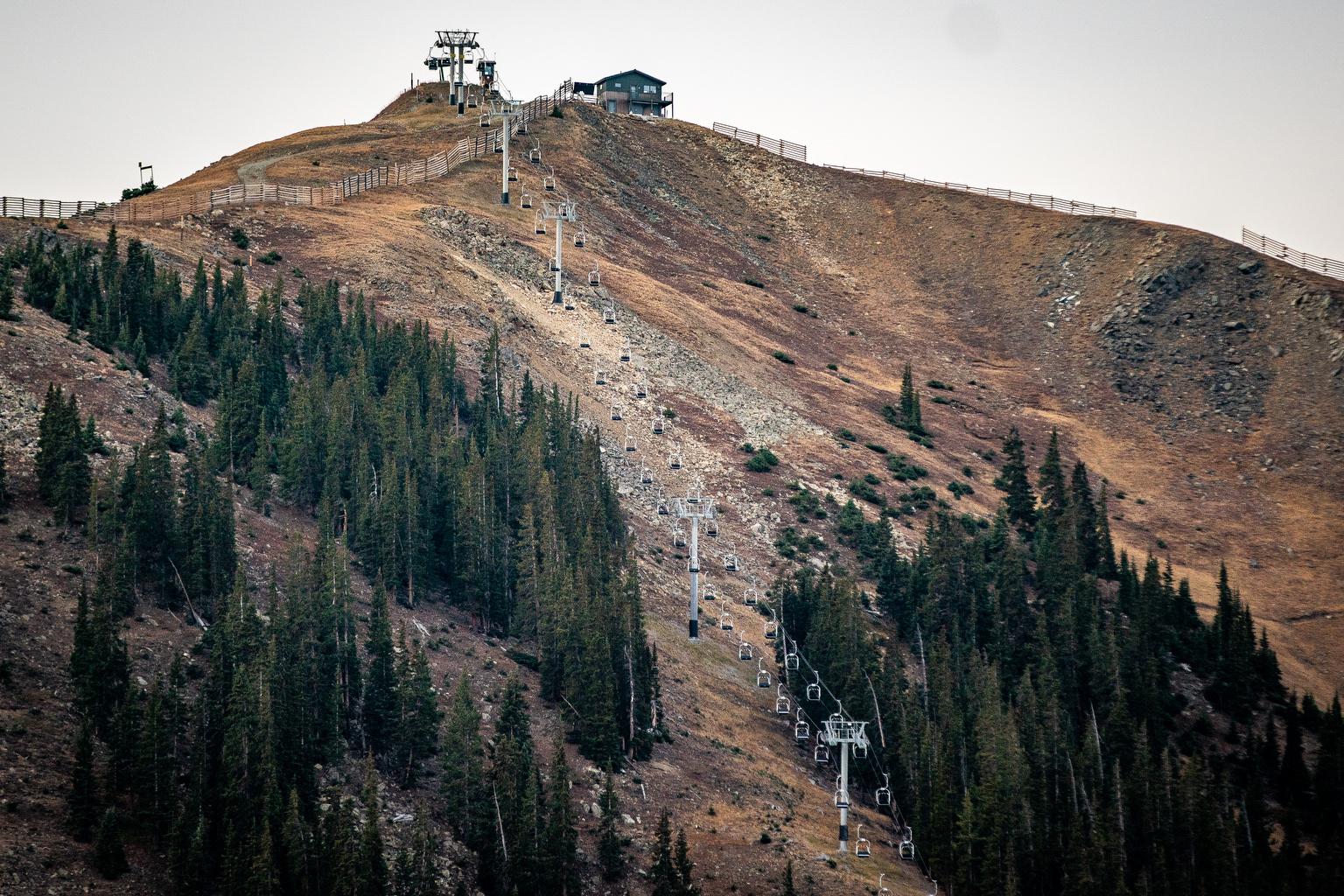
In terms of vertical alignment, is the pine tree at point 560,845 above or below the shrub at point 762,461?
below

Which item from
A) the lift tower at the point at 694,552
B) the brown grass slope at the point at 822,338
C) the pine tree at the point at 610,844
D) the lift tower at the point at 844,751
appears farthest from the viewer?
the brown grass slope at the point at 822,338

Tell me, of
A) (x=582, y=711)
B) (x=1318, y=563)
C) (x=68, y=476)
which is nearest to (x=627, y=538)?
(x=582, y=711)

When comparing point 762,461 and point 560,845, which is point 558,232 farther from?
point 560,845

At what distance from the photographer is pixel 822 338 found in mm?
159125

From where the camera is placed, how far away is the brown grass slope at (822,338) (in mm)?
115125

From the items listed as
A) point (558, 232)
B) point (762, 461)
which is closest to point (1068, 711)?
point (762, 461)

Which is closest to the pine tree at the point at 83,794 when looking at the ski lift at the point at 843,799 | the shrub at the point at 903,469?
the ski lift at the point at 843,799

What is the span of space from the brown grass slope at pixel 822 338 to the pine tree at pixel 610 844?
5.21 m

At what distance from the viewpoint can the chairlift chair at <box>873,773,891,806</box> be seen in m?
88.8

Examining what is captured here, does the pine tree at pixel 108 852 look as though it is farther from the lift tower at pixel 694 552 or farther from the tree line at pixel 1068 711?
the tree line at pixel 1068 711

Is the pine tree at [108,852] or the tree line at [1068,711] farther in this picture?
the tree line at [1068,711]

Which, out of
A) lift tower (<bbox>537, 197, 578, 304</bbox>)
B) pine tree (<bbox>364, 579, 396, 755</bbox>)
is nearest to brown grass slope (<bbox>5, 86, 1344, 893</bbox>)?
lift tower (<bbox>537, 197, 578, 304</bbox>)

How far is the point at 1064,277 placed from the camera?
584 ft

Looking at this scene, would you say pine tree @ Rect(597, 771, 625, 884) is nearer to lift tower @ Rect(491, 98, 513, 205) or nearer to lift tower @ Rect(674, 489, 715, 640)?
lift tower @ Rect(674, 489, 715, 640)
